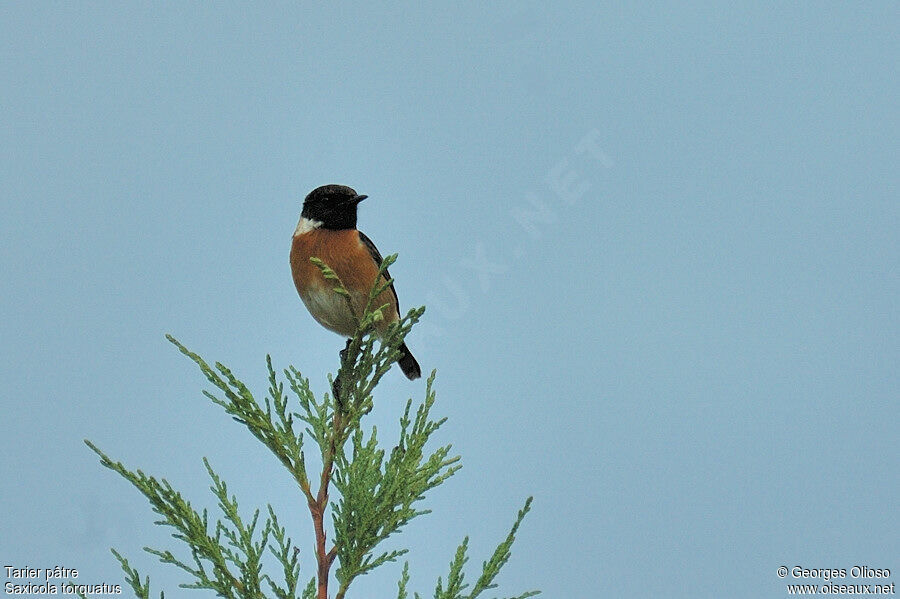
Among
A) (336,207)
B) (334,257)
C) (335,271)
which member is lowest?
(335,271)

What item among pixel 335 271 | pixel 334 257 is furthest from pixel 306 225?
pixel 335 271

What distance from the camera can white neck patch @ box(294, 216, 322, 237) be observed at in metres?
7.47

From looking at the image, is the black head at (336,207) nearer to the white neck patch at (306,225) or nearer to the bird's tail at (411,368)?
the white neck patch at (306,225)

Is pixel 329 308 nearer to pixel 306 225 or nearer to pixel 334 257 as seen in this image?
pixel 334 257

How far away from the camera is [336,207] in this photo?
7438 millimetres

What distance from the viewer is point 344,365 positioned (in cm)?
574

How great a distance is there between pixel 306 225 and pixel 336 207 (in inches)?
13.8

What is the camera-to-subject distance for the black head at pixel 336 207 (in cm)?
740

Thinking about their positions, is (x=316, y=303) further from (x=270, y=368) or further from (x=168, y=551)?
(x=168, y=551)

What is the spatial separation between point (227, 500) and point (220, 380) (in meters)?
0.87

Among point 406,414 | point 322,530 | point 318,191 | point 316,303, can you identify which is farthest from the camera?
point 318,191

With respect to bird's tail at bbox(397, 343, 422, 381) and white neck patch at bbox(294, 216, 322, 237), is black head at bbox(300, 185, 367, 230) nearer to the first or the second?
white neck patch at bbox(294, 216, 322, 237)

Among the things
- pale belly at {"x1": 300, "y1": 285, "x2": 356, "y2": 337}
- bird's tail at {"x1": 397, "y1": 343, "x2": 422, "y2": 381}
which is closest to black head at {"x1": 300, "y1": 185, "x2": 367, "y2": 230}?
pale belly at {"x1": 300, "y1": 285, "x2": 356, "y2": 337}

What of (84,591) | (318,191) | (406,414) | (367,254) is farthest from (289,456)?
(318,191)
